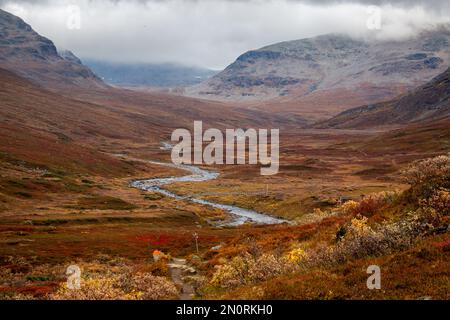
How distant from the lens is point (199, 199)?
114 metres

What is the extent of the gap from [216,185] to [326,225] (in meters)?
101

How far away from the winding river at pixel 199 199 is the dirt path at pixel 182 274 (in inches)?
1982

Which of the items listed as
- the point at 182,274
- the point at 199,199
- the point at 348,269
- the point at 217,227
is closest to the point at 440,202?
the point at 348,269

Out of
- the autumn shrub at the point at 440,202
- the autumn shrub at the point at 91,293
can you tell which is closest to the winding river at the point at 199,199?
the autumn shrub at the point at 440,202

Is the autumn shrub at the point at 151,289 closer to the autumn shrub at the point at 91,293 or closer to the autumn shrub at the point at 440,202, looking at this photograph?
the autumn shrub at the point at 91,293

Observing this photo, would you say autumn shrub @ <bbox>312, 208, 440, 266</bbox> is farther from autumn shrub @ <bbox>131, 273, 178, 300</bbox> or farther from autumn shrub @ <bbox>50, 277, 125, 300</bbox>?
autumn shrub @ <bbox>50, 277, 125, 300</bbox>

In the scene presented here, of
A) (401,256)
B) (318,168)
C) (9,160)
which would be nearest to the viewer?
(401,256)

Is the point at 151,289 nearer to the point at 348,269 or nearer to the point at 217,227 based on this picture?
the point at 348,269

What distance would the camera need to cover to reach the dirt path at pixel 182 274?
70.7 ft

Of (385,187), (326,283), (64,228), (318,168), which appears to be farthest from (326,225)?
(318,168)
